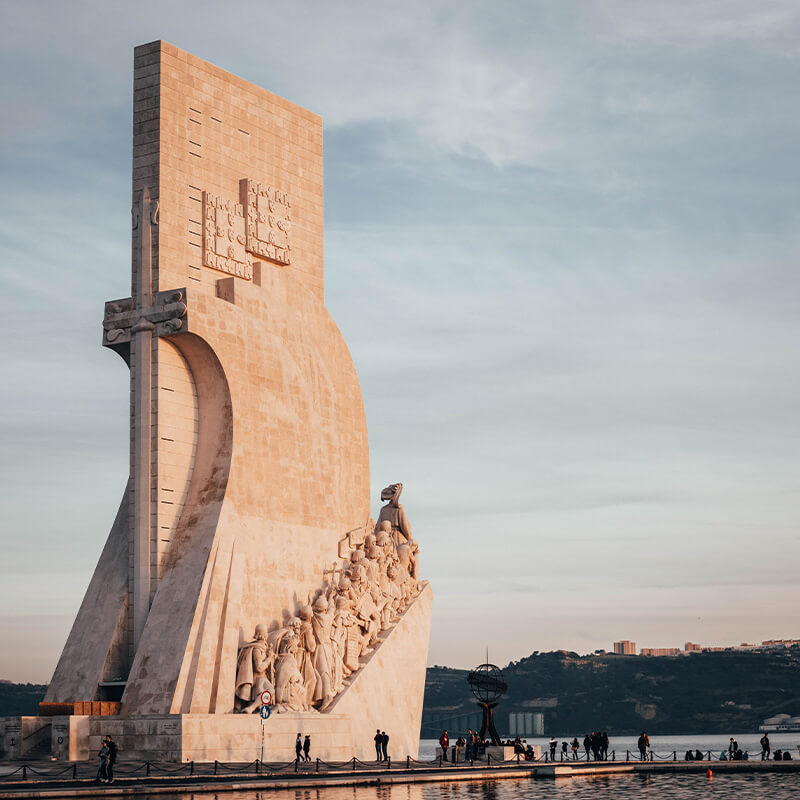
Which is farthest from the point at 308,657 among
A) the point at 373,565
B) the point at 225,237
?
the point at 225,237

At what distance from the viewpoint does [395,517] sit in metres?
28.9

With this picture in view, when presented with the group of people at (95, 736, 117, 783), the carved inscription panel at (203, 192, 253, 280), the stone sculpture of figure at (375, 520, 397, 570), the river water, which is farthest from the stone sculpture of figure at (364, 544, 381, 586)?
the group of people at (95, 736, 117, 783)

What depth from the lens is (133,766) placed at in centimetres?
2144

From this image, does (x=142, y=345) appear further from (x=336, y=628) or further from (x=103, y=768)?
(x=103, y=768)

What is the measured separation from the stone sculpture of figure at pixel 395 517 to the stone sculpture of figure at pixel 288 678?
4.63m

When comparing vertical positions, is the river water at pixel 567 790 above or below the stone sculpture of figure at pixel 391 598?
below

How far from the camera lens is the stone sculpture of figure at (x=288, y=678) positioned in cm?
2414

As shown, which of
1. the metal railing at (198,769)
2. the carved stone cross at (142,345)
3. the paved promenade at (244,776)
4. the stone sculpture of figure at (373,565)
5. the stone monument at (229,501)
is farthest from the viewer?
the stone sculpture of figure at (373,565)

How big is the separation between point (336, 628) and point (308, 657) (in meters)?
0.92

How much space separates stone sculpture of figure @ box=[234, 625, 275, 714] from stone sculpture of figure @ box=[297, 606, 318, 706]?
93 cm

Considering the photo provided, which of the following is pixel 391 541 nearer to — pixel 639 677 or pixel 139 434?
pixel 139 434

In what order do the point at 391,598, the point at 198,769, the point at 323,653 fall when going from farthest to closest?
the point at 391,598, the point at 323,653, the point at 198,769

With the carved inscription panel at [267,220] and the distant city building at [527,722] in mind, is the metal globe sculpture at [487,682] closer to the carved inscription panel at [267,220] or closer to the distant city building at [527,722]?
the carved inscription panel at [267,220]

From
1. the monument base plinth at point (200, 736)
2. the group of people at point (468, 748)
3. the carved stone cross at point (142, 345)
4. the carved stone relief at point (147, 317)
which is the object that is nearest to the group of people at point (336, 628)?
the monument base plinth at point (200, 736)
